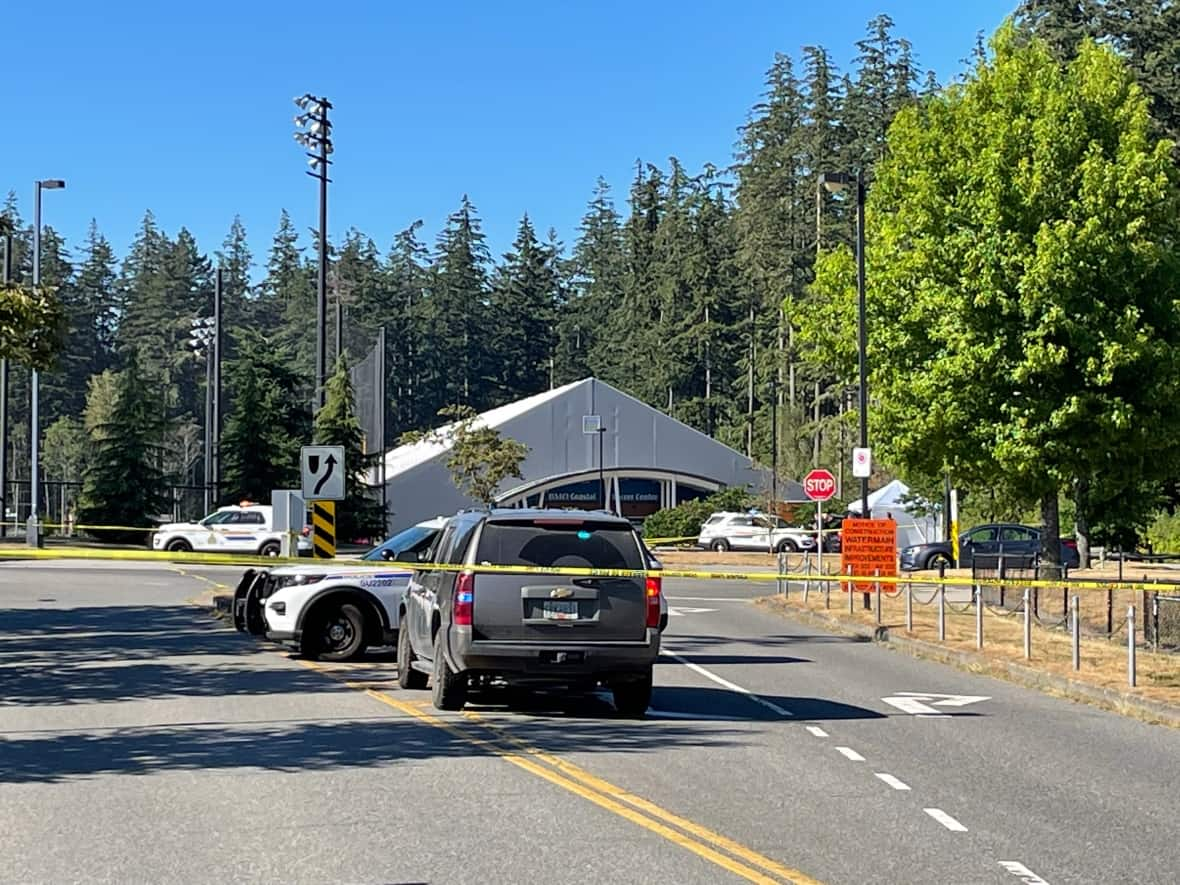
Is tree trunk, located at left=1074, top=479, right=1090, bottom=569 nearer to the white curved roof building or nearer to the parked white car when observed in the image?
the parked white car

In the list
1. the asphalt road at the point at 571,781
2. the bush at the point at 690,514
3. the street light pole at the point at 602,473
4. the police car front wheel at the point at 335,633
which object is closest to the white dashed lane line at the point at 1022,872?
the asphalt road at the point at 571,781

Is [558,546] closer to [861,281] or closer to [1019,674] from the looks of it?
[1019,674]

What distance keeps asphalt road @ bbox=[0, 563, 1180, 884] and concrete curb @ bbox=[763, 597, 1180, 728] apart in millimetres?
364

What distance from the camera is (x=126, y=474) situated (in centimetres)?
6297

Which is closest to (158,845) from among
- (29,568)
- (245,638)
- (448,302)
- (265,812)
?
(265,812)

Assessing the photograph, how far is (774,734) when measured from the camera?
1301 cm

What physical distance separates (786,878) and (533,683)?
6.37 meters

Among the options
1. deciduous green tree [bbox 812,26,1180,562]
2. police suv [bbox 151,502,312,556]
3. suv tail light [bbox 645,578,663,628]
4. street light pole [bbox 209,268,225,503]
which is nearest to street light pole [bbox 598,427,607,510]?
street light pole [bbox 209,268,225,503]

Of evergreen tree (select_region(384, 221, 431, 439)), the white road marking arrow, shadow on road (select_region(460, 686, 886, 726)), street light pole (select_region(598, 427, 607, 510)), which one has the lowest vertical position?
the white road marking arrow

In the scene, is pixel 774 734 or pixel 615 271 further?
pixel 615 271

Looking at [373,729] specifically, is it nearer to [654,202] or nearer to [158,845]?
[158,845]

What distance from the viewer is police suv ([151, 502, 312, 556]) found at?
48156mm

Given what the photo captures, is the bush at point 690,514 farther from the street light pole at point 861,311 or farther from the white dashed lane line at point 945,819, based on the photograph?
the white dashed lane line at point 945,819

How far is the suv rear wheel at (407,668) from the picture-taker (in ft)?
Result: 51.7
